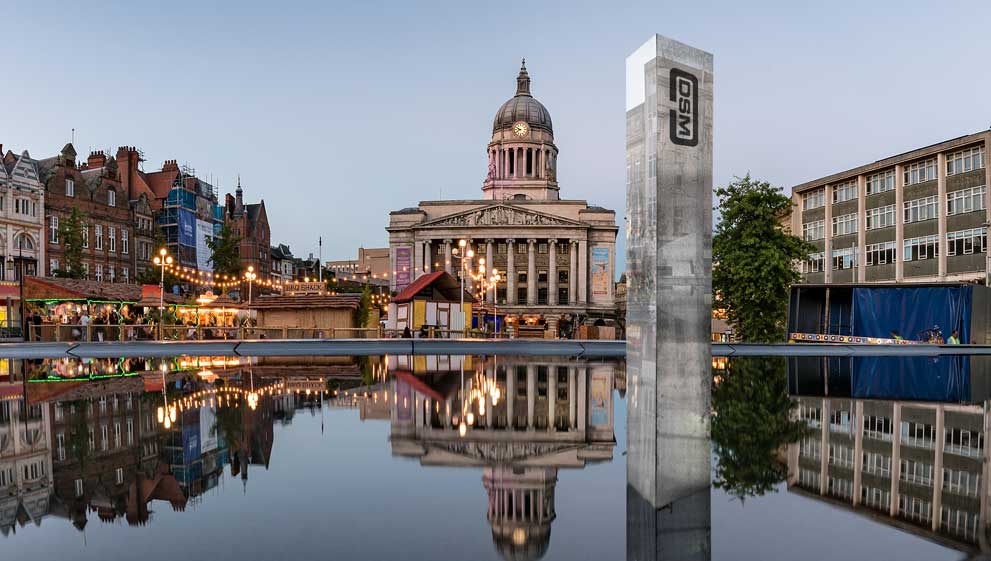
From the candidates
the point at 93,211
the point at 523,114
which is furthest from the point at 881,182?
the point at 523,114

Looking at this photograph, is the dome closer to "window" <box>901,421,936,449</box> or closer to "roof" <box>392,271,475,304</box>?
"roof" <box>392,271,475,304</box>

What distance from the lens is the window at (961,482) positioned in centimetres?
721

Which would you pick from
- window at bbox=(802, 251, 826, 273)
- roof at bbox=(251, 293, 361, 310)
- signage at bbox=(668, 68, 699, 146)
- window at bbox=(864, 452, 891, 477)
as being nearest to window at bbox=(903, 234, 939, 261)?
window at bbox=(802, 251, 826, 273)

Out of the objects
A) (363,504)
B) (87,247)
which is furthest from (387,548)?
(87,247)

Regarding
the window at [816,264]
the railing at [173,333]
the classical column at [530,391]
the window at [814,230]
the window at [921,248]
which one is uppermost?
the window at [814,230]

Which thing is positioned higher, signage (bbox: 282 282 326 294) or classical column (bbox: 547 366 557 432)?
signage (bbox: 282 282 326 294)

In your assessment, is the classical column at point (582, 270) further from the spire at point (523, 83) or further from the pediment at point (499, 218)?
the spire at point (523, 83)

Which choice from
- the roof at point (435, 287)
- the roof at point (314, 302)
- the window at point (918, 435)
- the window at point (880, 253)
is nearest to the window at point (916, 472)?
the window at point (918, 435)

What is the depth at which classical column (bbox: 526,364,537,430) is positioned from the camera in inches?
448

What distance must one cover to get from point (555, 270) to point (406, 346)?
7704 centimetres

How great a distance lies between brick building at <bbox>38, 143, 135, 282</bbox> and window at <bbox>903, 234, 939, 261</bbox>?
226ft

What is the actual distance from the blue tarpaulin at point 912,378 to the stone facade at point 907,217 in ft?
64.5

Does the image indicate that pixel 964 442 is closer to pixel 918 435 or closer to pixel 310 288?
pixel 918 435

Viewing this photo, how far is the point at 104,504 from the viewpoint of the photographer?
6.52 meters
